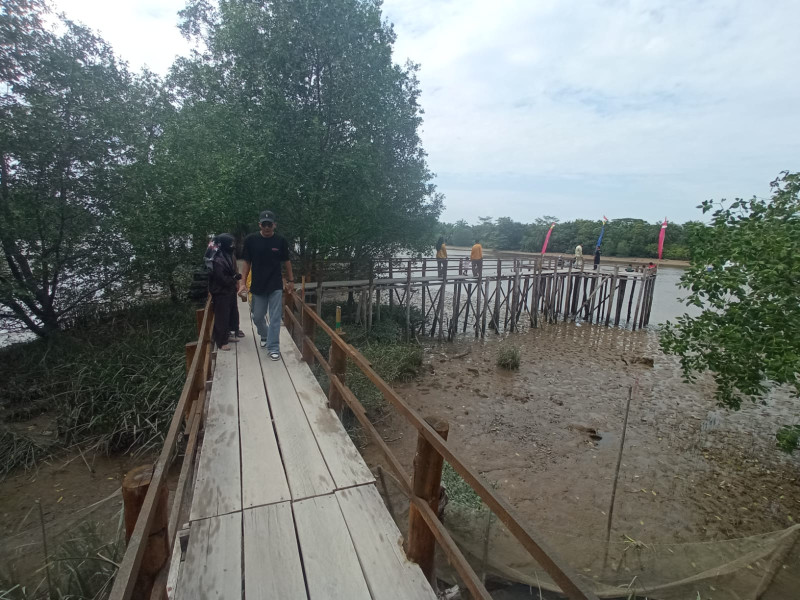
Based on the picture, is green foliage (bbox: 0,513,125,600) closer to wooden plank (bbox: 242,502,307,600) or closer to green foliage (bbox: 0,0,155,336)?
wooden plank (bbox: 242,502,307,600)

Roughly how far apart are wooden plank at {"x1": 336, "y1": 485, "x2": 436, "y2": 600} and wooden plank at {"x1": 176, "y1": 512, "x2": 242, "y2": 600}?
60cm

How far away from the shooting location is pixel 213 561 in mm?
2080

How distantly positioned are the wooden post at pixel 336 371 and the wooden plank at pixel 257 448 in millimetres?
560

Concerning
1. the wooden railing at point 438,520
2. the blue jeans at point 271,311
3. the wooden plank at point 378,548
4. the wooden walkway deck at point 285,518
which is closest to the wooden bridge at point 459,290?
the blue jeans at point 271,311

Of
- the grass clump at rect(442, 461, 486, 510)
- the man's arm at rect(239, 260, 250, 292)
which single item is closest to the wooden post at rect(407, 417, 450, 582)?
the grass clump at rect(442, 461, 486, 510)

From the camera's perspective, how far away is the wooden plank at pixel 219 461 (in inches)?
97.7

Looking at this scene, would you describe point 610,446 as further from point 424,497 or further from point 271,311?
point 424,497

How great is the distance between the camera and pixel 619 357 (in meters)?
13.1

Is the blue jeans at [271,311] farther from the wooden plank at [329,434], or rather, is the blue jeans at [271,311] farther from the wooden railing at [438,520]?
the wooden railing at [438,520]

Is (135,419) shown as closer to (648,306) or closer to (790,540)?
(790,540)

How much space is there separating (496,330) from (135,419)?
12.4 m

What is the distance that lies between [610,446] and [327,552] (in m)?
6.88

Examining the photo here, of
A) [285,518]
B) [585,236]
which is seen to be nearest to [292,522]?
[285,518]

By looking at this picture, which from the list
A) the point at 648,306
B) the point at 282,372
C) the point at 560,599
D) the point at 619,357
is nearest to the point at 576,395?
the point at 619,357
